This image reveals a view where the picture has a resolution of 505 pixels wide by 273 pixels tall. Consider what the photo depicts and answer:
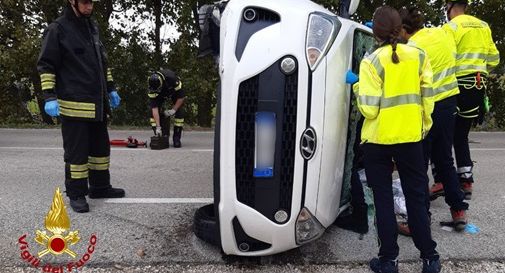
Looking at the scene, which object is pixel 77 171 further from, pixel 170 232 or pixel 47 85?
pixel 170 232

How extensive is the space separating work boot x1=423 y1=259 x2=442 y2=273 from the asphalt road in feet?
0.37

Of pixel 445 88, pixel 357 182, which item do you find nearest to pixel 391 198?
pixel 357 182

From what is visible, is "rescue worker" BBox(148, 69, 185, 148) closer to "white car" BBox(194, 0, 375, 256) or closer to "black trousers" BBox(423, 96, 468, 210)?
"black trousers" BBox(423, 96, 468, 210)

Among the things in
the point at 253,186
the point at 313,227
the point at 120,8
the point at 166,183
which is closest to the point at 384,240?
the point at 313,227

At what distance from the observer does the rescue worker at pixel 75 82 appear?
3.59 m

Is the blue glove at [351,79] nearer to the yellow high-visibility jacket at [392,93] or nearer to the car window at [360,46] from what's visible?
the yellow high-visibility jacket at [392,93]

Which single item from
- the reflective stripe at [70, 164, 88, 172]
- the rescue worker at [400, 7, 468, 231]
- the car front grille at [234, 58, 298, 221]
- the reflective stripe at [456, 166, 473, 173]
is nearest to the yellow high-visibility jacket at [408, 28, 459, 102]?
the rescue worker at [400, 7, 468, 231]

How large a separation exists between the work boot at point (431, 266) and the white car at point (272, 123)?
0.73m

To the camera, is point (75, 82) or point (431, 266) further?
point (75, 82)

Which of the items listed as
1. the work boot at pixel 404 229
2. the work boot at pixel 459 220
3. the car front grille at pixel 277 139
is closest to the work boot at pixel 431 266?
the work boot at pixel 404 229

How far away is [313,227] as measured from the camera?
8.73 ft

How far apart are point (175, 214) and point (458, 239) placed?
220 cm

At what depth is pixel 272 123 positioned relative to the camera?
8.16 feet

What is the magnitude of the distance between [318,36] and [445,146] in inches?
60.7
